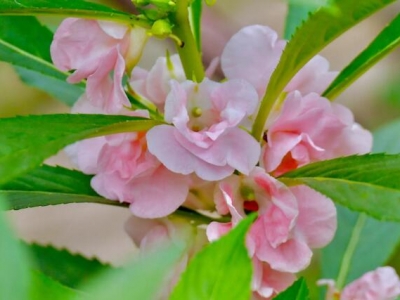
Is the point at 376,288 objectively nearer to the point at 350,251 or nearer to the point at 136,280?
the point at 350,251

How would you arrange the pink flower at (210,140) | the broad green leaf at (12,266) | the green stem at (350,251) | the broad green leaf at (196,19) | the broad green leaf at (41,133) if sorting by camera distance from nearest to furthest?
the broad green leaf at (12,266)
the broad green leaf at (41,133)
the pink flower at (210,140)
the broad green leaf at (196,19)
the green stem at (350,251)

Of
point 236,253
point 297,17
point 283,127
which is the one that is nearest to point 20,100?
point 297,17

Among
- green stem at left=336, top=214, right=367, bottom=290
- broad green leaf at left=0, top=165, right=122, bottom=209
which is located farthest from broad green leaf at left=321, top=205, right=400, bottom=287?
broad green leaf at left=0, top=165, right=122, bottom=209

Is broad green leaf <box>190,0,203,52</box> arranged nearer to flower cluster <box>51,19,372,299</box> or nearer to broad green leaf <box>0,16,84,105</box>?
flower cluster <box>51,19,372,299</box>

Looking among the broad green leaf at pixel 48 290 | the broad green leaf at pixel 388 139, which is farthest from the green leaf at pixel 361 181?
the broad green leaf at pixel 388 139

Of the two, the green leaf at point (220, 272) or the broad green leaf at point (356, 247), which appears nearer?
the green leaf at point (220, 272)

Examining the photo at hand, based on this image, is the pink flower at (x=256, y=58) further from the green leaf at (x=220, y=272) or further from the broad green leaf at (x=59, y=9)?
the green leaf at (x=220, y=272)

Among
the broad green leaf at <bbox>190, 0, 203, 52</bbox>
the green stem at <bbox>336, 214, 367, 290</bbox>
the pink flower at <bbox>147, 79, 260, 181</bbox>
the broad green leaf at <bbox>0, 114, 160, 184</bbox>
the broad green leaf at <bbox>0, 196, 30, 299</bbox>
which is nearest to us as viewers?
the broad green leaf at <bbox>0, 196, 30, 299</bbox>
